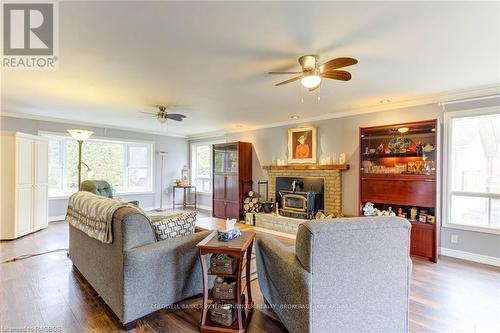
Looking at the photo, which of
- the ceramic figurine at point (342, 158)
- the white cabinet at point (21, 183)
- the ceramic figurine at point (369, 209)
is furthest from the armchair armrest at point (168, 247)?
the white cabinet at point (21, 183)

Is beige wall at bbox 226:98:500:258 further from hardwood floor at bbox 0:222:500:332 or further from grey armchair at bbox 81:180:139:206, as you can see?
grey armchair at bbox 81:180:139:206

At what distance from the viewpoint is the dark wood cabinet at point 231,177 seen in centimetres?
626

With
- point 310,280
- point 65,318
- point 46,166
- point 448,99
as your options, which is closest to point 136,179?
point 46,166

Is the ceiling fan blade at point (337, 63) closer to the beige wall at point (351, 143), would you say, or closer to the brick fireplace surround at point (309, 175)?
the beige wall at point (351, 143)

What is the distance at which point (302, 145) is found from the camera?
5.48 meters

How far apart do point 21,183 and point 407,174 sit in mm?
6581

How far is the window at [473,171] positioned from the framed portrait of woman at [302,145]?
228 cm

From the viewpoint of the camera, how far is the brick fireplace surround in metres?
4.84

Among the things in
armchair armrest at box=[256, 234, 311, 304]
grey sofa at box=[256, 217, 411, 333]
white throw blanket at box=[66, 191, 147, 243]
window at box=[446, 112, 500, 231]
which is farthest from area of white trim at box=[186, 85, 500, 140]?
white throw blanket at box=[66, 191, 147, 243]

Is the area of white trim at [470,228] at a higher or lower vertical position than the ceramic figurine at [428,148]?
lower

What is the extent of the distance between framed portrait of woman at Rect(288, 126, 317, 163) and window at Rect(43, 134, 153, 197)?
428 centimetres

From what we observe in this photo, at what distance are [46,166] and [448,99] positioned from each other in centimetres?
724

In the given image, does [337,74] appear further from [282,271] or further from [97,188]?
[97,188]

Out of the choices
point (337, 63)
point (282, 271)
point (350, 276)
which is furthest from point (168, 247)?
point (337, 63)
